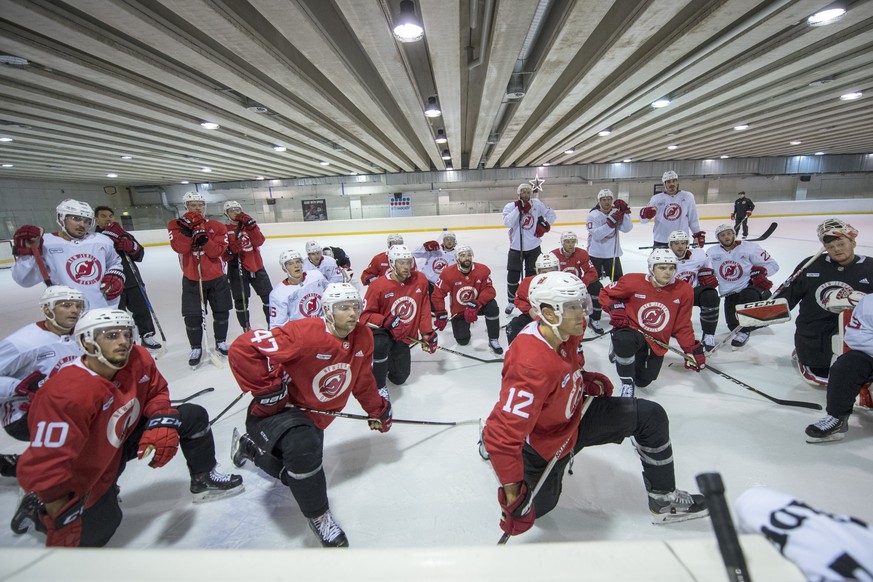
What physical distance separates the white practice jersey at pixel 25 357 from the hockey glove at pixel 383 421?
1.59 m

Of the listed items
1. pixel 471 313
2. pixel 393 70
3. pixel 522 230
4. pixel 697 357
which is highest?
pixel 393 70

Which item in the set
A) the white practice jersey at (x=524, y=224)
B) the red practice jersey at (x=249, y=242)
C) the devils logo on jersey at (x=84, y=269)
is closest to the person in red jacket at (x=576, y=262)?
the white practice jersey at (x=524, y=224)

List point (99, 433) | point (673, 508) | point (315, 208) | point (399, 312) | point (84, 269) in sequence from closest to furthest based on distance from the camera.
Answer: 1. point (99, 433)
2. point (673, 508)
3. point (84, 269)
4. point (399, 312)
5. point (315, 208)

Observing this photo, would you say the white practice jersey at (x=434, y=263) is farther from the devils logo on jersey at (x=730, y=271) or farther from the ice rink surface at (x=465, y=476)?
the devils logo on jersey at (x=730, y=271)

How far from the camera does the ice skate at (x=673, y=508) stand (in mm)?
1626

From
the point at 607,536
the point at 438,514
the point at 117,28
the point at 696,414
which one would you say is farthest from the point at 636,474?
the point at 117,28

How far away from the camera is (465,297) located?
3.99 meters

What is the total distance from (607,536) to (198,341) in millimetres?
3822

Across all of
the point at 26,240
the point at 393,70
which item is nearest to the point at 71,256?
the point at 26,240

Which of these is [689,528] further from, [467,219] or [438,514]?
[467,219]

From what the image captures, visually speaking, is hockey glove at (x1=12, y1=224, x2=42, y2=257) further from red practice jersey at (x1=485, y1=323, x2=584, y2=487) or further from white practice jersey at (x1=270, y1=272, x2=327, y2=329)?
red practice jersey at (x1=485, y1=323, x2=584, y2=487)

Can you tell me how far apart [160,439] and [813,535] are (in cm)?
203

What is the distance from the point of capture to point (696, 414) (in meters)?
2.47

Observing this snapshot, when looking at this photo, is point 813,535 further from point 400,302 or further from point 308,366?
point 400,302
